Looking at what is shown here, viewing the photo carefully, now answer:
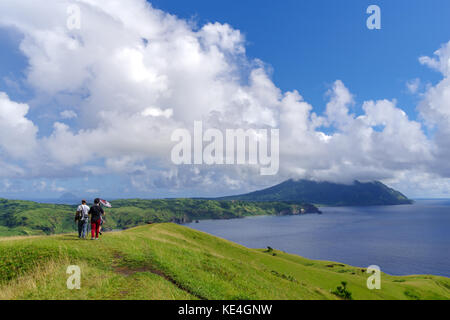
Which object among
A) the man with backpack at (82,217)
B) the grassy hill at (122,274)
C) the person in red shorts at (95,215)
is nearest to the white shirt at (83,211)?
the man with backpack at (82,217)

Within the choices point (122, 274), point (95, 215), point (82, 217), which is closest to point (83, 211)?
point (82, 217)

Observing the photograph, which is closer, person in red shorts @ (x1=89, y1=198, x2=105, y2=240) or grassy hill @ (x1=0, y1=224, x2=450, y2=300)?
grassy hill @ (x1=0, y1=224, x2=450, y2=300)

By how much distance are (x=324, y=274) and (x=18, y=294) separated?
67906mm

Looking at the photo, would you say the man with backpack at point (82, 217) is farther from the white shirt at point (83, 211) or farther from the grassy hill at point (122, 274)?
the grassy hill at point (122, 274)

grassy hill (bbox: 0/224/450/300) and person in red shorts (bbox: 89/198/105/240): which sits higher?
person in red shorts (bbox: 89/198/105/240)

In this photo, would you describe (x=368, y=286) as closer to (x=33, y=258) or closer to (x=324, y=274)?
(x=324, y=274)

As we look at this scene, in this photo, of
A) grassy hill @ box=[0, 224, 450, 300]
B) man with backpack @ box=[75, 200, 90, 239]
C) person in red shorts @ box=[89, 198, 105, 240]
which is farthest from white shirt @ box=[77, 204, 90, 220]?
grassy hill @ box=[0, 224, 450, 300]

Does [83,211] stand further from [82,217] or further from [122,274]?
[122,274]

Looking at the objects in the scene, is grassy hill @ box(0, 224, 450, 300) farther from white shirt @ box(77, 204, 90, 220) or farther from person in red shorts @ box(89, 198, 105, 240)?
white shirt @ box(77, 204, 90, 220)

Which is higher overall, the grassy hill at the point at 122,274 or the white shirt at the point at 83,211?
the white shirt at the point at 83,211

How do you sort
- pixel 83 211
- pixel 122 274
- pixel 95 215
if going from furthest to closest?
pixel 95 215, pixel 83 211, pixel 122 274

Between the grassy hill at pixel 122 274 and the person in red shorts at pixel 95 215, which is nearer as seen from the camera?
the grassy hill at pixel 122 274

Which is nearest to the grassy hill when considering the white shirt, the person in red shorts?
the person in red shorts
